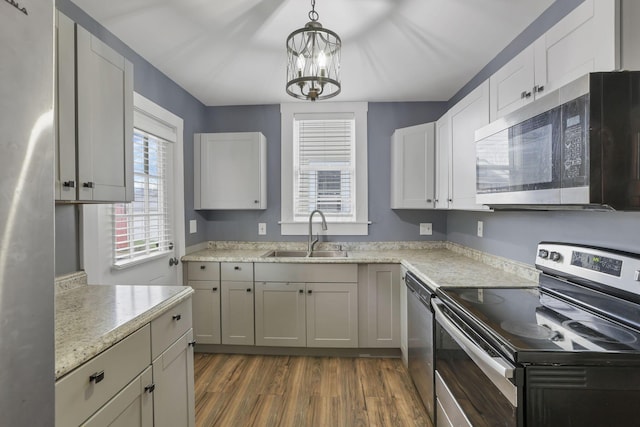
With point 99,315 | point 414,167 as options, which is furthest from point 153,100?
point 414,167

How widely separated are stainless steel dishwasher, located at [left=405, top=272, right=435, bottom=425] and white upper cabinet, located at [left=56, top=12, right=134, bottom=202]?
1750 mm

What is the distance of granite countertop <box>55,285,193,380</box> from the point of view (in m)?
0.92

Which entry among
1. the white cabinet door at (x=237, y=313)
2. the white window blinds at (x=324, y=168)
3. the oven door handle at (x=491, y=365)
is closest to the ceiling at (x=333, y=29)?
the white window blinds at (x=324, y=168)

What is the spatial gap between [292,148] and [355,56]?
3.97 feet

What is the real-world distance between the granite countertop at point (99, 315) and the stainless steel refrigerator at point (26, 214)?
0.23 meters

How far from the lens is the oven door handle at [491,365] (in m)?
0.93

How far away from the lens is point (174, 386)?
142 centimetres

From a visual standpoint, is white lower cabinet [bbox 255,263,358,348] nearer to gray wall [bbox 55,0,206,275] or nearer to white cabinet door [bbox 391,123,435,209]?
white cabinet door [bbox 391,123,435,209]

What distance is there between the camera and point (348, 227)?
3.16 m

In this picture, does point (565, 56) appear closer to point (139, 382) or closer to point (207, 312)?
point (139, 382)

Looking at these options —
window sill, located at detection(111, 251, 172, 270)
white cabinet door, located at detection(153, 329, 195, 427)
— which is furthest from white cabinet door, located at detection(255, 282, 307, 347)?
white cabinet door, located at detection(153, 329, 195, 427)

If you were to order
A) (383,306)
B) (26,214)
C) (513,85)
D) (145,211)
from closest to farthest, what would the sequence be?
(26,214) < (513,85) < (145,211) < (383,306)

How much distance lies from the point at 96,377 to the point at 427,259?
2248 mm

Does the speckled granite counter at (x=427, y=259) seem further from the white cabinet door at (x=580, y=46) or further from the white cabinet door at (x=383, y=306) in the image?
the white cabinet door at (x=580, y=46)
